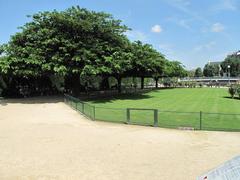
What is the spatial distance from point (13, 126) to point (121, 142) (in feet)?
22.7

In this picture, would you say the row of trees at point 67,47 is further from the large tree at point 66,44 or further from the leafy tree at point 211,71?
the leafy tree at point 211,71

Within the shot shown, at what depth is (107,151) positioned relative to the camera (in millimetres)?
10133

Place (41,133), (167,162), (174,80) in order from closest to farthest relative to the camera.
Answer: (167,162) → (41,133) → (174,80)

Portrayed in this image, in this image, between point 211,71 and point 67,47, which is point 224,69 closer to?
point 211,71

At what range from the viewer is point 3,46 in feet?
96.5

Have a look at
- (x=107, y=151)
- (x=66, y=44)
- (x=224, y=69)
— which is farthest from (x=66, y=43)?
(x=224, y=69)

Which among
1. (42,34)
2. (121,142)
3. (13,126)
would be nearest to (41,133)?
(13,126)

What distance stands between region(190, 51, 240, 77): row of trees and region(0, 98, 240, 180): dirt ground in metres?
127

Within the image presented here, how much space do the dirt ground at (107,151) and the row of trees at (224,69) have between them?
127 metres

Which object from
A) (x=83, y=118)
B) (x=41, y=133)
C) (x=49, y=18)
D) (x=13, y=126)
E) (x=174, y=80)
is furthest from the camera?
(x=174, y=80)

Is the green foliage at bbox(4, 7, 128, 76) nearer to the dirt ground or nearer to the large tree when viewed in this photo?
the large tree

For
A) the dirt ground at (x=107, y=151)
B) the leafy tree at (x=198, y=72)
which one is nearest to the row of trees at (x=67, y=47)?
the dirt ground at (x=107, y=151)

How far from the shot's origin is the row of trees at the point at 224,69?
13812cm

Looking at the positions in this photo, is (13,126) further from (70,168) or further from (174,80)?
(174,80)
